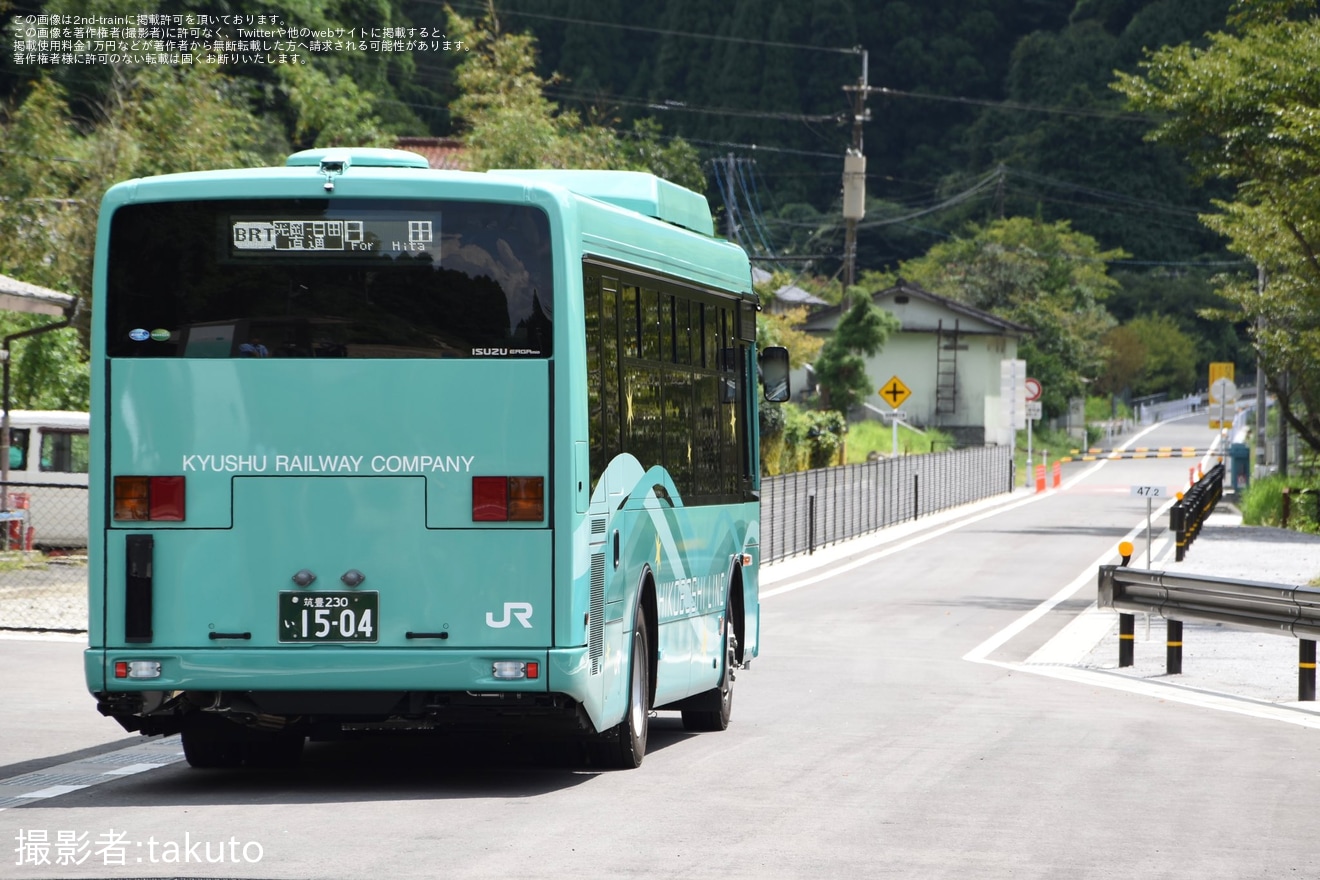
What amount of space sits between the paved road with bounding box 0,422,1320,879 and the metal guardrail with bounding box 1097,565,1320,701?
3.02 feet

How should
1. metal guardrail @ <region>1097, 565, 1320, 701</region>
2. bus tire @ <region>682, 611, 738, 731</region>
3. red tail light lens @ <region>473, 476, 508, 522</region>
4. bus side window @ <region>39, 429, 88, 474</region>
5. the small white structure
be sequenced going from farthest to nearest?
1. the small white structure
2. bus side window @ <region>39, 429, 88, 474</region>
3. metal guardrail @ <region>1097, 565, 1320, 701</region>
4. bus tire @ <region>682, 611, 738, 731</region>
5. red tail light lens @ <region>473, 476, 508, 522</region>

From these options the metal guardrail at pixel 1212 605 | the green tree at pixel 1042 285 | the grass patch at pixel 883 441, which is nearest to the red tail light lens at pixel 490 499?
the metal guardrail at pixel 1212 605

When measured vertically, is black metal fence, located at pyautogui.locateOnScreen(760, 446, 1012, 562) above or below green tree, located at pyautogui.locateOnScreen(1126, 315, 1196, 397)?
below

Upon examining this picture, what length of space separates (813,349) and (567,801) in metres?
68.7

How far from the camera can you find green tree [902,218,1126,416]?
96500mm

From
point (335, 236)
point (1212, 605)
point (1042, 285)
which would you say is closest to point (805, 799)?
point (335, 236)

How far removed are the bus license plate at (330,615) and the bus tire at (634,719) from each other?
5.72 ft

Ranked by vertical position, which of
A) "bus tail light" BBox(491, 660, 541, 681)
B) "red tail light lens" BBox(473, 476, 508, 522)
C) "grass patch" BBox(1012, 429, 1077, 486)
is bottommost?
"bus tail light" BBox(491, 660, 541, 681)

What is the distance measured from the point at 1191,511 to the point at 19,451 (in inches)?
752

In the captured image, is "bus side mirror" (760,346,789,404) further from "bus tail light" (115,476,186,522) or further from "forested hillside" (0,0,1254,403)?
"forested hillside" (0,0,1254,403)

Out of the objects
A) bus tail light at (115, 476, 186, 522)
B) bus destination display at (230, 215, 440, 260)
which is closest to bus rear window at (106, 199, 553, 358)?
bus destination display at (230, 215, 440, 260)

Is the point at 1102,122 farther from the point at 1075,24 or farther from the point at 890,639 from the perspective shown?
the point at 890,639

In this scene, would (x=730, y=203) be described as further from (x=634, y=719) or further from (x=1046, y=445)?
(x=634, y=719)

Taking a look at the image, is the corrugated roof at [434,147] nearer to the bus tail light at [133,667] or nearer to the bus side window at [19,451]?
the bus side window at [19,451]
